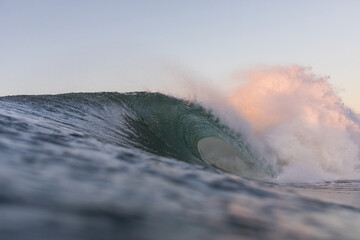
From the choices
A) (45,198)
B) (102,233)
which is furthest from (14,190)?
(102,233)

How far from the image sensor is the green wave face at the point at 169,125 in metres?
8.95

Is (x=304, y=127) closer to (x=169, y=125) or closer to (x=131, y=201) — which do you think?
(x=169, y=125)

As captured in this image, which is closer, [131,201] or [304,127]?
[131,201]

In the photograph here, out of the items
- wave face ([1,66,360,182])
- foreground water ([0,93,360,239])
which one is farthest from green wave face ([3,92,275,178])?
foreground water ([0,93,360,239])

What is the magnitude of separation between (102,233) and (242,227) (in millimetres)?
713

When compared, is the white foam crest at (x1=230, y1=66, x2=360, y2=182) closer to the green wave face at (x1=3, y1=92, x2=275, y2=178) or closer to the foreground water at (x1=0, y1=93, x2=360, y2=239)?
the green wave face at (x1=3, y1=92, x2=275, y2=178)

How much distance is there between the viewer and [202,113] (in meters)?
13.7

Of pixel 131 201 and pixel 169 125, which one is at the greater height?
pixel 169 125

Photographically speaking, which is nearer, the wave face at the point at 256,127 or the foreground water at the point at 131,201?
the foreground water at the point at 131,201

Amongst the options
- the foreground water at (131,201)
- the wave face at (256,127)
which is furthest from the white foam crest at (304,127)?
the foreground water at (131,201)

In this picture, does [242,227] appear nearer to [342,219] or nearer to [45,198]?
[342,219]

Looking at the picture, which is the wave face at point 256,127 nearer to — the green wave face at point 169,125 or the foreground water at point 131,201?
the green wave face at point 169,125

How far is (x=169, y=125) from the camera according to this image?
11.4 metres

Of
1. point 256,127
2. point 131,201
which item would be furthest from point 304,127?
point 131,201
